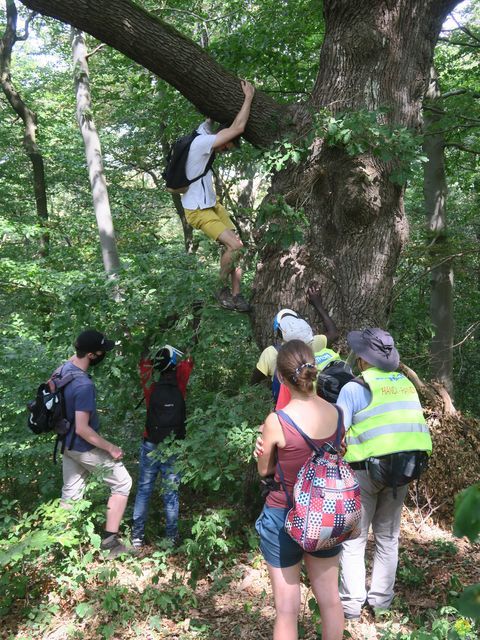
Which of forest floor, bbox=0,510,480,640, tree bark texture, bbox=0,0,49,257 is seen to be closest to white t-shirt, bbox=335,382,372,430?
forest floor, bbox=0,510,480,640

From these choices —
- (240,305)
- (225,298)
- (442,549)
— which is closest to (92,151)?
(225,298)

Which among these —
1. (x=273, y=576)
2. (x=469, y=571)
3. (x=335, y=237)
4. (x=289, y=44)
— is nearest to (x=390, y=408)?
(x=273, y=576)

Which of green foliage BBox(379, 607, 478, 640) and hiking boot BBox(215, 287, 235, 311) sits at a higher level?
A: hiking boot BBox(215, 287, 235, 311)

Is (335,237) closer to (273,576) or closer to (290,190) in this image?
(290,190)

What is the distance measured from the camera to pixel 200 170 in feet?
14.9

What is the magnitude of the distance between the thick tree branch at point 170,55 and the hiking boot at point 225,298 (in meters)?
1.34

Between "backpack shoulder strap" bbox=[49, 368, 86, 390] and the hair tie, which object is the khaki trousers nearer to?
the hair tie

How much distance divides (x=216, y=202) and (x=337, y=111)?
1313mm

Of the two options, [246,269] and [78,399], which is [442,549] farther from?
[78,399]

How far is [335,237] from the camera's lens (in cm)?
453

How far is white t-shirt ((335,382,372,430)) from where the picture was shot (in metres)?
3.34

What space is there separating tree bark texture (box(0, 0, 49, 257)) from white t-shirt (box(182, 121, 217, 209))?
913 cm

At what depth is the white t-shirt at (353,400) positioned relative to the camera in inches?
131

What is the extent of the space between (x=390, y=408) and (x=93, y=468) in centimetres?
252
